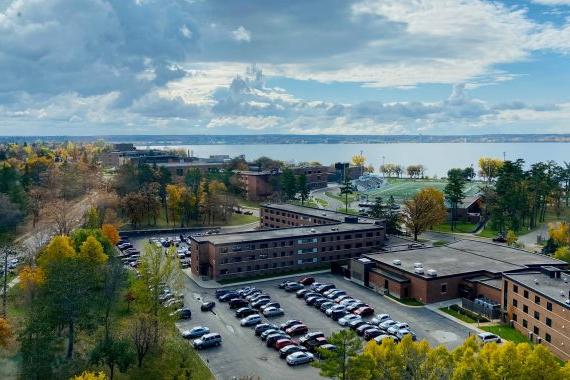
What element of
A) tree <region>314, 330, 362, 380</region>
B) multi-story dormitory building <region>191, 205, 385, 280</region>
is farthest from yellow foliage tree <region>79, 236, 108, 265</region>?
tree <region>314, 330, 362, 380</region>

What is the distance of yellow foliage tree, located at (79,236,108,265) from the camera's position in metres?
48.4

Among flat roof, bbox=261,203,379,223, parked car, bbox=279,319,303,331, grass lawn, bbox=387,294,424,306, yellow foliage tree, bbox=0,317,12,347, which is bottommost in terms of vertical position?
grass lawn, bbox=387,294,424,306

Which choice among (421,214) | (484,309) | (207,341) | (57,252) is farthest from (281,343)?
(421,214)

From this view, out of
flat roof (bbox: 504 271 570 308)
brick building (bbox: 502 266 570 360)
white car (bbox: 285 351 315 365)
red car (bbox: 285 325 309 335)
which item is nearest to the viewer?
white car (bbox: 285 351 315 365)

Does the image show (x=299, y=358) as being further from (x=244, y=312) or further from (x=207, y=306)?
(x=207, y=306)

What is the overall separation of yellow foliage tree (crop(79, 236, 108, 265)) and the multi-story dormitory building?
987 cm

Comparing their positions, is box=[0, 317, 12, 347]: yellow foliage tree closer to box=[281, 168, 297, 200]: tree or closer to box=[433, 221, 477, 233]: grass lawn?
box=[433, 221, 477, 233]: grass lawn

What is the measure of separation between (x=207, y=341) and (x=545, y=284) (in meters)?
25.8

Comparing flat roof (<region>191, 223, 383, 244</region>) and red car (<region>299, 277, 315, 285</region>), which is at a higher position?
flat roof (<region>191, 223, 383, 244</region>)

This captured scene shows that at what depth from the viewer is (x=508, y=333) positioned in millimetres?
38656

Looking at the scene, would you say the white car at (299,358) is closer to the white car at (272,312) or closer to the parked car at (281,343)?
the parked car at (281,343)

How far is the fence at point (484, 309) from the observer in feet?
136

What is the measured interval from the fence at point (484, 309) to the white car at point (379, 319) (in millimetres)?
7420

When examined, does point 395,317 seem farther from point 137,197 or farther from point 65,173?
point 65,173
